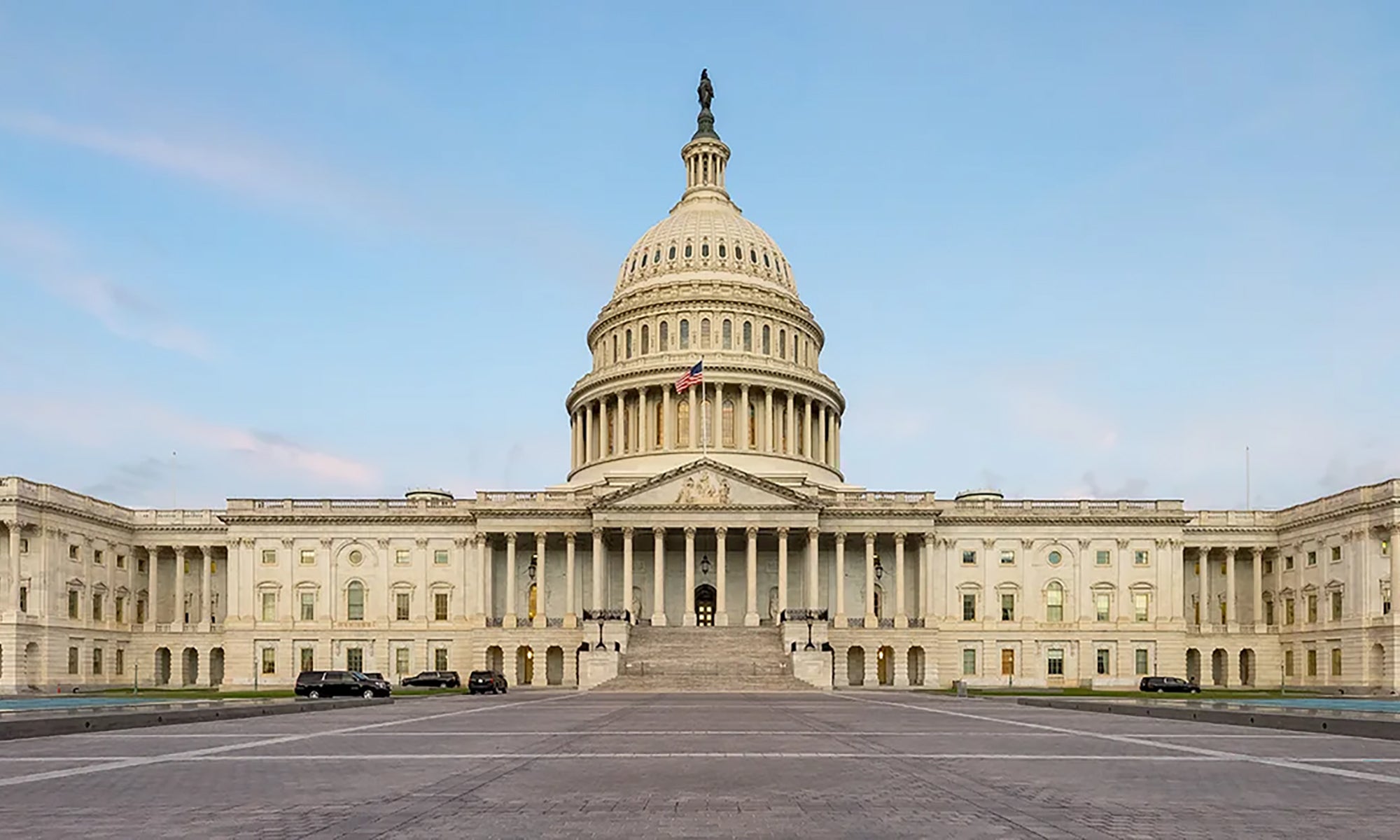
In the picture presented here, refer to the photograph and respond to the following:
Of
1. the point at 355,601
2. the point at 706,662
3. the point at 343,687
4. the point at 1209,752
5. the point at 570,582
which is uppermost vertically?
the point at 570,582

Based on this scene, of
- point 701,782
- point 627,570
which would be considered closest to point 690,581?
point 627,570

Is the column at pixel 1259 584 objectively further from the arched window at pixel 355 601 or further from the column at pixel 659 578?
the arched window at pixel 355 601

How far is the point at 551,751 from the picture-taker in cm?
2580

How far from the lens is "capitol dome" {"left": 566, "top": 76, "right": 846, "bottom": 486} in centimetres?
12388

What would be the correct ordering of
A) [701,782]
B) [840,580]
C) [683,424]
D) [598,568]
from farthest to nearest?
[683,424], [840,580], [598,568], [701,782]

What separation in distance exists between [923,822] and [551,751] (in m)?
12.4

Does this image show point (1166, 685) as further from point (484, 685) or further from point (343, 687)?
point (343, 687)

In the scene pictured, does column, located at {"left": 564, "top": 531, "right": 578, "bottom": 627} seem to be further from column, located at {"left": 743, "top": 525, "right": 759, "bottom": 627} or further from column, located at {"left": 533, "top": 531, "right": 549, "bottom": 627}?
column, located at {"left": 743, "top": 525, "right": 759, "bottom": 627}

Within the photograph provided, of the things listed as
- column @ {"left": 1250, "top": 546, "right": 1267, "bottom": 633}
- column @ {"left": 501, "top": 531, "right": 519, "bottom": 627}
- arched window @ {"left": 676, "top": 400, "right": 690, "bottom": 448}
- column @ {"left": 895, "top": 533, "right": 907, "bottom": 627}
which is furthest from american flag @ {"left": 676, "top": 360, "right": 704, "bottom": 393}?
column @ {"left": 1250, "top": 546, "right": 1267, "bottom": 633}

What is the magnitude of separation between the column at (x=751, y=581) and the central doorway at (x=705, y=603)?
17.7 ft

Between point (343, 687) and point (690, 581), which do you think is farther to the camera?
point (690, 581)

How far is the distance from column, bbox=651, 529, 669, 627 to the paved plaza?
216ft

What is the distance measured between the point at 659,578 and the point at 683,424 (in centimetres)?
2394

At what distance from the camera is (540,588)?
10675cm
